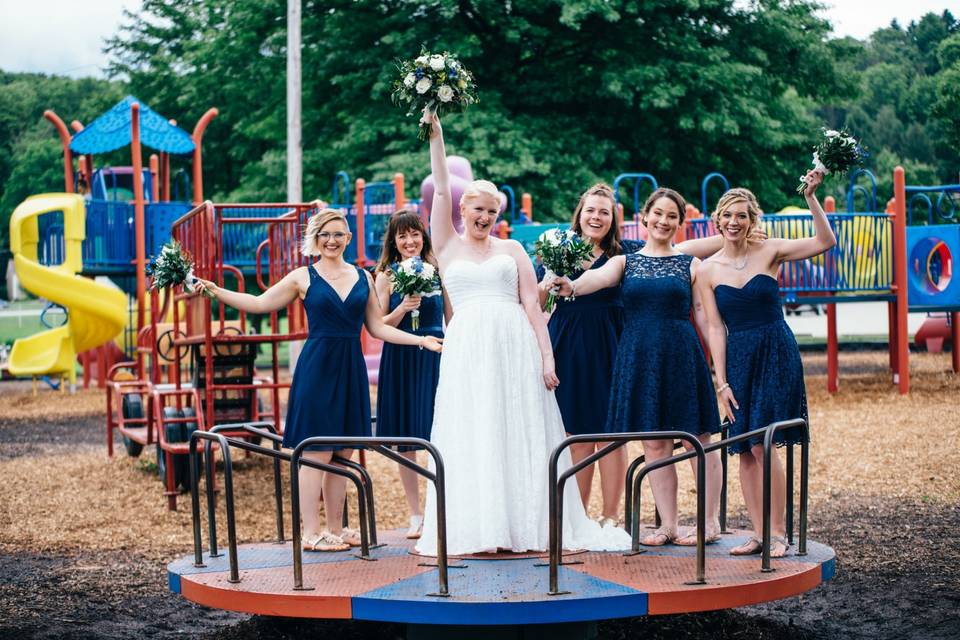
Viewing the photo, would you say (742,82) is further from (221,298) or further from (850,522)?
(221,298)

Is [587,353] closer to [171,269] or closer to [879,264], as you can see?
[171,269]

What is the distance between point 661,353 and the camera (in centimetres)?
604

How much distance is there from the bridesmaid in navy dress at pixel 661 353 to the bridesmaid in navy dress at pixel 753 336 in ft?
0.42

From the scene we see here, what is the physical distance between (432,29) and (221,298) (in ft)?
66.8

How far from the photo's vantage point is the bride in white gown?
580cm

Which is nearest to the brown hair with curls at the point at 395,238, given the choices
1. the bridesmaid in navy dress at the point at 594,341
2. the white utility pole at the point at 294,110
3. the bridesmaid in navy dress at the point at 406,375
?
the bridesmaid in navy dress at the point at 406,375

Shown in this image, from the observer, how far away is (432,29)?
1024 inches

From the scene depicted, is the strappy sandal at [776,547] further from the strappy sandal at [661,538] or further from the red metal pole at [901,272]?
the red metal pole at [901,272]

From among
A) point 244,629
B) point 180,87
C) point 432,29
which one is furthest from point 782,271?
point 180,87

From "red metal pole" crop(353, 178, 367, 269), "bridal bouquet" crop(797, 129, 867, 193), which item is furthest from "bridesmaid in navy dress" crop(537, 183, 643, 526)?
"red metal pole" crop(353, 178, 367, 269)

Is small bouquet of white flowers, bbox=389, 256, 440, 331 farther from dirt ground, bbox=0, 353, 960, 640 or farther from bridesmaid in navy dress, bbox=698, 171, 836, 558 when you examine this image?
dirt ground, bbox=0, 353, 960, 640

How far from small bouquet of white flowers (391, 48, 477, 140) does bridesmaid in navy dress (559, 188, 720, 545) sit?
3.42ft

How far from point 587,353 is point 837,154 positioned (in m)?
1.63

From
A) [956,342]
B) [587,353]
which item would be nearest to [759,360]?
[587,353]
